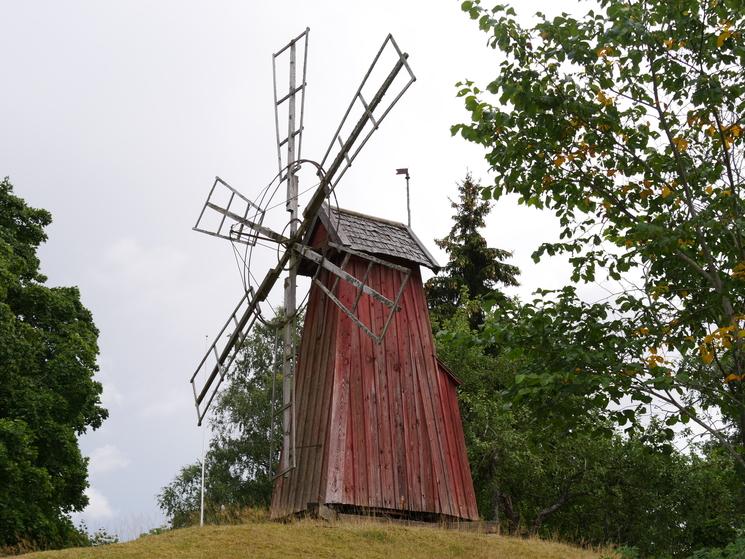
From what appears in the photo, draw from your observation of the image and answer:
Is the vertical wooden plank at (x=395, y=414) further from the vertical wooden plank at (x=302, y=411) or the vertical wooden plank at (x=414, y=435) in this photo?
the vertical wooden plank at (x=302, y=411)

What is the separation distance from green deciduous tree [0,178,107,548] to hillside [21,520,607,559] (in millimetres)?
5293

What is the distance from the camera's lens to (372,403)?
16453mm

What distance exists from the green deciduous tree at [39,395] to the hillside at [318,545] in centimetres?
529

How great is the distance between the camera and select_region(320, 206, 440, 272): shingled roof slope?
57.9 ft

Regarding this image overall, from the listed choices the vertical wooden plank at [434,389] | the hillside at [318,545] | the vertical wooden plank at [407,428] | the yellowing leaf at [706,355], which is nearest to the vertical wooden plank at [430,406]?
the vertical wooden plank at [434,389]

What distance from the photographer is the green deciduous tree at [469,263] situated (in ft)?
109

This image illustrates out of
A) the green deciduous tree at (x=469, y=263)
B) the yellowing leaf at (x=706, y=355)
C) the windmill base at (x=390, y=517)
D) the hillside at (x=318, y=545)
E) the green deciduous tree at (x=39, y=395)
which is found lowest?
the hillside at (x=318, y=545)

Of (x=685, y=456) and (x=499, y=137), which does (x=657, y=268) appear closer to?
(x=499, y=137)

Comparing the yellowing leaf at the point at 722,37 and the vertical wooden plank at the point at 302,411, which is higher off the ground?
the yellowing leaf at the point at 722,37

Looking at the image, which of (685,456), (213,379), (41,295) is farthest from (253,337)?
(685,456)

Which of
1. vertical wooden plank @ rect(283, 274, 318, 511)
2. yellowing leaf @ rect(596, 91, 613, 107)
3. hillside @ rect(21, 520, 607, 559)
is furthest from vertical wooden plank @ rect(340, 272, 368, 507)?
yellowing leaf @ rect(596, 91, 613, 107)

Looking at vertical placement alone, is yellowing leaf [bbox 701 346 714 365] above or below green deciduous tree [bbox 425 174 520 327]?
below

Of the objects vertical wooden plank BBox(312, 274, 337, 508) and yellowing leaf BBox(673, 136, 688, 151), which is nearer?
yellowing leaf BBox(673, 136, 688, 151)

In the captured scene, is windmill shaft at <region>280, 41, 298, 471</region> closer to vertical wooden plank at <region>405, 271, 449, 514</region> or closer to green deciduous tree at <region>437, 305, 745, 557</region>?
vertical wooden plank at <region>405, 271, 449, 514</region>
